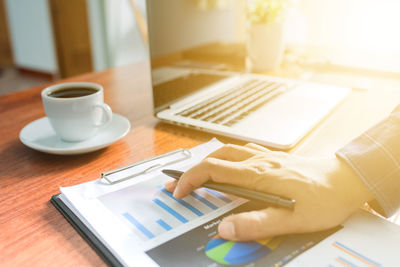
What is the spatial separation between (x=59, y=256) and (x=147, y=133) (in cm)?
40

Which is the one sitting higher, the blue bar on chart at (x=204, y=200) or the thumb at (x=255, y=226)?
the thumb at (x=255, y=226)

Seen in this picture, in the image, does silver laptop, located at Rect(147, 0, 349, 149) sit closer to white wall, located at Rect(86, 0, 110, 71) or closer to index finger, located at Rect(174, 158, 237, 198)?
index finger, located at Rect(174, 158, 237, 198)

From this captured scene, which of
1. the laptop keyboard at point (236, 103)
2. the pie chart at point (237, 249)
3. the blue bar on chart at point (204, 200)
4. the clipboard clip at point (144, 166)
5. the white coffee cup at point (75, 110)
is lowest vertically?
the pie chart at point (237, 249)

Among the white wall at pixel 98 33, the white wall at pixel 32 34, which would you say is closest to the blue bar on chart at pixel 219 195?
the white wall at pixel 98 33

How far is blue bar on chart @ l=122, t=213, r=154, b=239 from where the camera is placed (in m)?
0.45

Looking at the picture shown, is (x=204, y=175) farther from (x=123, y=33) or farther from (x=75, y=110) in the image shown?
(x=123, y=33)

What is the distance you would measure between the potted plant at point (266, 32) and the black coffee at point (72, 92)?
73 centimetres

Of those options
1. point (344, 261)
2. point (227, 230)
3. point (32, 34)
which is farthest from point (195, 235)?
point (32, 34)

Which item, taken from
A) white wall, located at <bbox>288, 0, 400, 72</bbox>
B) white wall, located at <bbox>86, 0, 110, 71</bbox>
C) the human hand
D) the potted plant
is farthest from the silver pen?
white wall, located at <bbox>86, 0, 110, 71</bbox>

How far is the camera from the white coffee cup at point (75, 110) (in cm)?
68

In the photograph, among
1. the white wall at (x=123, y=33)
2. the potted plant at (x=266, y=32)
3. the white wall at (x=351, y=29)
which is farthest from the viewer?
the white wall at (x=123, y=33)

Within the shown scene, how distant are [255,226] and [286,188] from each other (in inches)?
3.0

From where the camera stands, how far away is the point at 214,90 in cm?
101

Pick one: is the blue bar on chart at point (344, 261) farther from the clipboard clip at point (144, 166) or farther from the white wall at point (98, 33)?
the white wall at point (98, 33)
